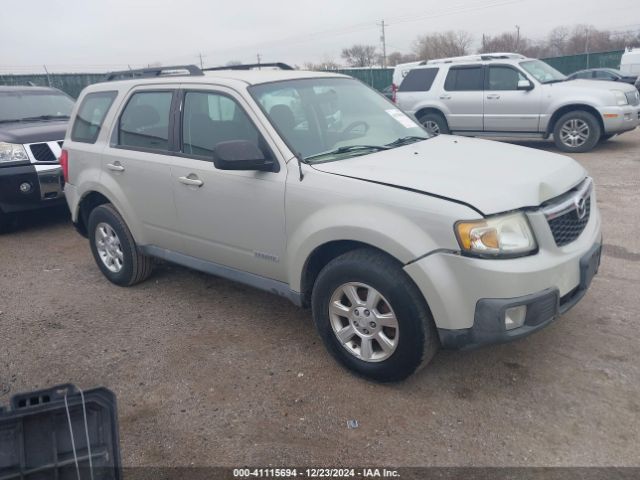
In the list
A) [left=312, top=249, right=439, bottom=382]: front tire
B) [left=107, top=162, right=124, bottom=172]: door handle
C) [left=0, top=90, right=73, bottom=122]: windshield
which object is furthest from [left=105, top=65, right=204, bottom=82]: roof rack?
[left=0, top=90, right=73, bottom=122]: windshield

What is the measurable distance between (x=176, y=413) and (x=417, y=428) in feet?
4.45

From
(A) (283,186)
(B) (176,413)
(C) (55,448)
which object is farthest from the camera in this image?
(A) (283,186)

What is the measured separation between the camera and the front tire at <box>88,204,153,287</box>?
15.4 ft

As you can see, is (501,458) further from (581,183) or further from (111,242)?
(111,242)

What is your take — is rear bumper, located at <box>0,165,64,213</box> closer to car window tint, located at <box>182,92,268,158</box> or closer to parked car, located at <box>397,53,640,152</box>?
car window tint, located at <box>182,92,268,158</box>

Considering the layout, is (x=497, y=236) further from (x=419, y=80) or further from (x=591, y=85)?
(x=419, y=80)

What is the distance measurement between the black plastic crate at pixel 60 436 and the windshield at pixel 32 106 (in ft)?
23.0

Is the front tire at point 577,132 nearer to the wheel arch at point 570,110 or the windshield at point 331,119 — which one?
the wheel arch at point 570,110

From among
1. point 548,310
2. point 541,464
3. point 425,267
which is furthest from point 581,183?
point 541,464

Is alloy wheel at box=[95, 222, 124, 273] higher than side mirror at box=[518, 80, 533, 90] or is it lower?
lower

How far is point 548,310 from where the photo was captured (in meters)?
2.85

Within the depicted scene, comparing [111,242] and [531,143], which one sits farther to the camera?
[531,143]

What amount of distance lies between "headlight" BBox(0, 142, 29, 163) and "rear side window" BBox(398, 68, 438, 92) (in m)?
8.05

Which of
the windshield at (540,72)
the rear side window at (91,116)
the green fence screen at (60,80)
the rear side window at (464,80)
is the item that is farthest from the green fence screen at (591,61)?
the rear side window at (91,116)
